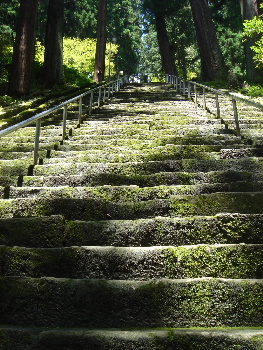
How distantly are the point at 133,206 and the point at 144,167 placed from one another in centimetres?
112

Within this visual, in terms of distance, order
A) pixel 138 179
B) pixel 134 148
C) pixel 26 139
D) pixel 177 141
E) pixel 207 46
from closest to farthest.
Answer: pixel 138 179
pixel 134 148
pixel 177 141
pixel 26 139
pixel 207 46

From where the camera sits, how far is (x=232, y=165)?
3957 millimetres

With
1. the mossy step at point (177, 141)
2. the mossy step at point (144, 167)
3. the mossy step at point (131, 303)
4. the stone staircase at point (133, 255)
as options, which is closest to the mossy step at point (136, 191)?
the stone staircase at point (133, 255)

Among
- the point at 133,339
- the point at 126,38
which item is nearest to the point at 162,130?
the point at 133,339

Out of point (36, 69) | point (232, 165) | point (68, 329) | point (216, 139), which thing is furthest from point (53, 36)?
point (68, 329)

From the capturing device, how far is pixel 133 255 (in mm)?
2291

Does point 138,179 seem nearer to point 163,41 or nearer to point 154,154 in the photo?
point 154,154

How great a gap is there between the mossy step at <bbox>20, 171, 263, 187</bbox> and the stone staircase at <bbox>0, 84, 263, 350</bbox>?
1cm

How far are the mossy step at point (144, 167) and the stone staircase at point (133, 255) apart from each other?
0.01m

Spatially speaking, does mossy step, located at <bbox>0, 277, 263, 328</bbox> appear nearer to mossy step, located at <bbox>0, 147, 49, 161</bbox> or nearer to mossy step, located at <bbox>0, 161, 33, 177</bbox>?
mossy step, located at <bbox>0, 161, 33, 177</bbox>

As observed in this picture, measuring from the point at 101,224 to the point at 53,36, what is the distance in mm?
11390

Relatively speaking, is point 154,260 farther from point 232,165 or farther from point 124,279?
point 232,165

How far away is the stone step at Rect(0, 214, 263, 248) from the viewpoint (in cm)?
252

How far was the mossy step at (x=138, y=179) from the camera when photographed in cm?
357
